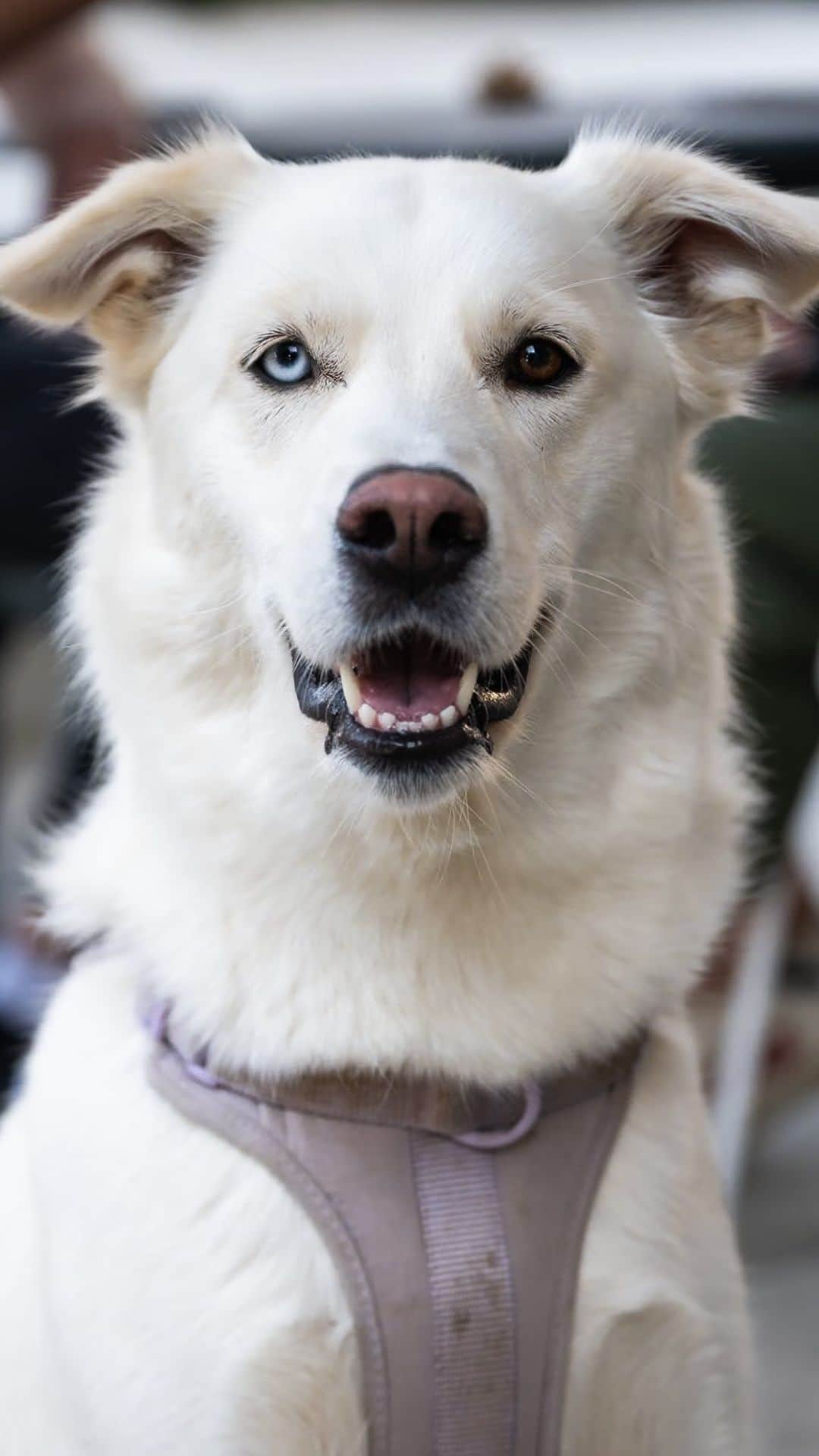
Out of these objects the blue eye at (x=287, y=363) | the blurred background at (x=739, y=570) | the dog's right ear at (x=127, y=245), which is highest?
the dog's right ear at (x=127, y=245)

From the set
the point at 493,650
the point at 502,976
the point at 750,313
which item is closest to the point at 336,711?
the point at 493,650

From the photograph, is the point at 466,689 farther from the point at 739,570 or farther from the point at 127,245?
the point at 739,570

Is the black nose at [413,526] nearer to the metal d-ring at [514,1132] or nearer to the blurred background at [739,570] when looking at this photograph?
the metal d-ring at [514,1132]

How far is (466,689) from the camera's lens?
1396mm

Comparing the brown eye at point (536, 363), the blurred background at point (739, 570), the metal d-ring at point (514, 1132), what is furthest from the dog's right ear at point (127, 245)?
the metal d-ring at point (514, 1132)

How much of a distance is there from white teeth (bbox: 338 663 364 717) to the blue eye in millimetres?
291

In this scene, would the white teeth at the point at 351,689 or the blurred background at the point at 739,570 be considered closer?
the white teeth at the point at 351,689

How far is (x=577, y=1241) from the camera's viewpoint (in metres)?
1.41

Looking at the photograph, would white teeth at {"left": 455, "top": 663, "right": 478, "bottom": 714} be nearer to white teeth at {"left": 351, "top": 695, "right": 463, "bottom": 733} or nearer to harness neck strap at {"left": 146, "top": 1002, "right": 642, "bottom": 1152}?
white teeth at {"left": 351, "top": 695, "right": 463, "bottom": 733}

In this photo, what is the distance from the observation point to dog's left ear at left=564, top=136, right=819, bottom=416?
Answer: 1.59 meters

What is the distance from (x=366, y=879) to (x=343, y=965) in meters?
0.08

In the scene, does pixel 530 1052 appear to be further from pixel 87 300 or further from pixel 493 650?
pixel 87 300

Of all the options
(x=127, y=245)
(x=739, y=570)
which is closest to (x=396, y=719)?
(x=127, y=245)

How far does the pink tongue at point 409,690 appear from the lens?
139 cm
